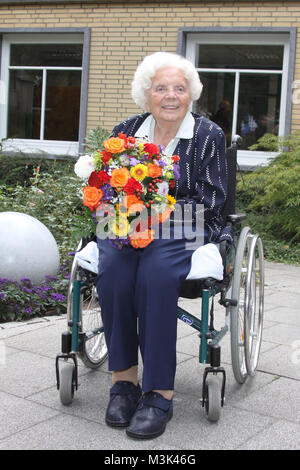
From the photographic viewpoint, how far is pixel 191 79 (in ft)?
11.0

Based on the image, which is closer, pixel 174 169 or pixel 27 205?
pixel 174 169

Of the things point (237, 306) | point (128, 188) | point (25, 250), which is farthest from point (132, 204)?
point (25, 250)

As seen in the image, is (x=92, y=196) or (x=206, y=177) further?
(x=206, y=177)

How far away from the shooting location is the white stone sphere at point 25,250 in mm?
5125

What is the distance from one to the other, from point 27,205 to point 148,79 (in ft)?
14.1

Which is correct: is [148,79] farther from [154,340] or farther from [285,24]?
[285,24]

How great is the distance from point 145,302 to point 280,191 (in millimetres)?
5710

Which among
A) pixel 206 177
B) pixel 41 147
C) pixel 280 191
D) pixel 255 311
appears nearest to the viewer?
pixel 206 177

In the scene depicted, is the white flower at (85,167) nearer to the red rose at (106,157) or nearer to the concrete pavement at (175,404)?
the red rose at (106,157)

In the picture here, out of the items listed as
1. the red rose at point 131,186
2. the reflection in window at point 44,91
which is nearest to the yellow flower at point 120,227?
the red rose at point 131,186

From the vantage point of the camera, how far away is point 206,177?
323 cm

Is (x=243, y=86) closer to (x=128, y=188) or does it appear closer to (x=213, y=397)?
(x=128, y=188)

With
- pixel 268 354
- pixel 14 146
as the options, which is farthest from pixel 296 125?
pixel 268 354
